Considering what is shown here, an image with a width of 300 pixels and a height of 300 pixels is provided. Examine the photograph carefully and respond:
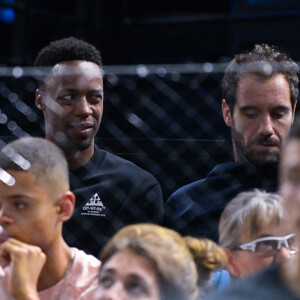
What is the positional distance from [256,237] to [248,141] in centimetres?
36

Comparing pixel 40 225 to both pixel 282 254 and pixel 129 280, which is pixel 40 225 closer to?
pixel 129 280

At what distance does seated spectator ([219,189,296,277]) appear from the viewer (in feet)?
6.36

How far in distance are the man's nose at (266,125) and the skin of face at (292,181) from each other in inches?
22.0

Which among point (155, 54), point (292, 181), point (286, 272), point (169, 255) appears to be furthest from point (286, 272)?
point (155, 54)

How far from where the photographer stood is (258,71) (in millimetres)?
2240

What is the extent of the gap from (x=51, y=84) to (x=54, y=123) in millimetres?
129

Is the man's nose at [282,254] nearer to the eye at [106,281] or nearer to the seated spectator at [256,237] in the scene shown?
the seated spectator at [256,237]

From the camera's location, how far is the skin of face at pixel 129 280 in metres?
1.76

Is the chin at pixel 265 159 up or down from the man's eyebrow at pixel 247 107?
down

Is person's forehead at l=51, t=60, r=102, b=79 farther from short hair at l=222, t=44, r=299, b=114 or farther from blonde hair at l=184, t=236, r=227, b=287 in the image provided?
blonde hair at l=184, t=236, r=227, b=287

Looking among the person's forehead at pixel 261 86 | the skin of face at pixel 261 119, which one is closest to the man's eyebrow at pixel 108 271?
the skin of face at pixel 261 119

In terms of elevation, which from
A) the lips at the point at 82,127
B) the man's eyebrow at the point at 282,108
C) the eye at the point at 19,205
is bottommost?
the eye at the point at 19,205

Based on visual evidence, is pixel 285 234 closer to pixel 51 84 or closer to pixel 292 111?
pixel 292 111

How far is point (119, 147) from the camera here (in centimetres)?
304
